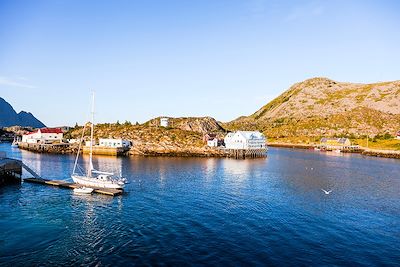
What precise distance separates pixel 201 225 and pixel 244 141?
11194 cm

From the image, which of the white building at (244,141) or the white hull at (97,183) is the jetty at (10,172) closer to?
the white hull at (97,183)

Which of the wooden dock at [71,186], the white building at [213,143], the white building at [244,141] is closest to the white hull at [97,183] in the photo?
the wooden dock at [71,186]

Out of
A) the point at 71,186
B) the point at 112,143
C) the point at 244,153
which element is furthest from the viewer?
the point at 244,153

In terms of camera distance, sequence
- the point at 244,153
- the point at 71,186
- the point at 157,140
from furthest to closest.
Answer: the point at 157,140
the point at 244,153
the point at 71,186

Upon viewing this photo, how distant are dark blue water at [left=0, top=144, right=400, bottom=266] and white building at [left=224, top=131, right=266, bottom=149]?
80.3m

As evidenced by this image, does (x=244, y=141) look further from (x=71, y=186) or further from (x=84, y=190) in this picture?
(x=84, y=190)

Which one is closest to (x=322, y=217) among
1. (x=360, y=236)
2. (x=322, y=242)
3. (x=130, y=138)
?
(x=360, y=236)

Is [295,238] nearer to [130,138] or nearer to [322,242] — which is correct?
[322,242]

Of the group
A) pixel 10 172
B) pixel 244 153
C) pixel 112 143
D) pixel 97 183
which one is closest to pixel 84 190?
pixel 97 183

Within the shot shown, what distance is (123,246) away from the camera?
33562 mm

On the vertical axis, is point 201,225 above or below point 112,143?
below

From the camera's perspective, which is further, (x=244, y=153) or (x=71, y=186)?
(x=244, y=153)

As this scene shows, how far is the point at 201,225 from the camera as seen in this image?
4112 centimetres

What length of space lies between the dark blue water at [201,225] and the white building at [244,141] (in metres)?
80.3
